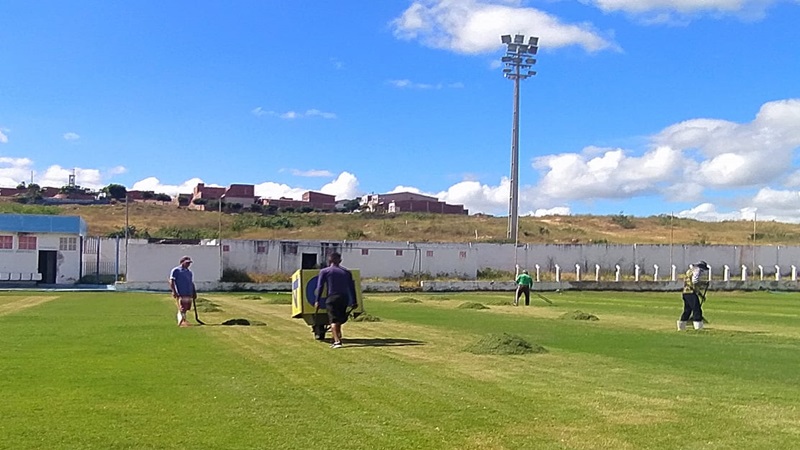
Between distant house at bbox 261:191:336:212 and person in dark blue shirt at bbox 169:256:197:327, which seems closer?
person in dark blue shirt at bbox 169:256:197:327

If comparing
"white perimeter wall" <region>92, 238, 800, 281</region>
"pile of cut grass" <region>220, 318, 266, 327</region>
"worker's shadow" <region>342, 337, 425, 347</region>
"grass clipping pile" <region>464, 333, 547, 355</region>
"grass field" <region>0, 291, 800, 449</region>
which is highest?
"white perimeter wall" <region>92, 238, 800, 281</region>

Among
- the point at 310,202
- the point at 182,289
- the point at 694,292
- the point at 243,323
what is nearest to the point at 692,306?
the point at 694,292

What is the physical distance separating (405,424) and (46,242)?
49.9m

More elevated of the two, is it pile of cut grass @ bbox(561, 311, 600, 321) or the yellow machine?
the yellow machine

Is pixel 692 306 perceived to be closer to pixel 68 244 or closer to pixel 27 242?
pixel 68 244

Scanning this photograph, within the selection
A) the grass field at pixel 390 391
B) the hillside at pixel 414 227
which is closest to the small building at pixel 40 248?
the hillside at pixel 414 227

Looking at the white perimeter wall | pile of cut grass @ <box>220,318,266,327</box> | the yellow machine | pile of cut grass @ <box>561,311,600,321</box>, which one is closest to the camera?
the yellow machine

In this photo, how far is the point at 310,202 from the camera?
454 ft

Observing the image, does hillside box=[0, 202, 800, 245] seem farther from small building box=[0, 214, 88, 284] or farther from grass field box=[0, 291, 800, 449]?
grass field box=[0, 291, 800, 449]

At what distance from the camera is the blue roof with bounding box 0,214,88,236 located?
5297cm

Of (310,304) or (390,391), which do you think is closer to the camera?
(390,391)

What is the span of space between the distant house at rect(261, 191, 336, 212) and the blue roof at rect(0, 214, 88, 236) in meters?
70.0

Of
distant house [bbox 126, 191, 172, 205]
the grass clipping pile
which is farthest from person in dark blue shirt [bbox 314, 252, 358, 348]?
distant house [bbox 126, 191, 172, 205]

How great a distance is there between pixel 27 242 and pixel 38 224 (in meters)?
1.25
